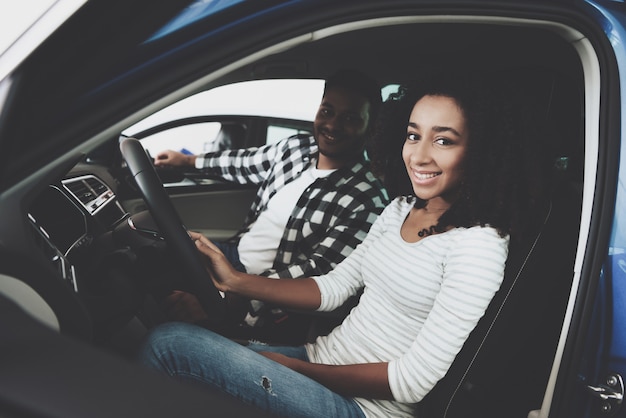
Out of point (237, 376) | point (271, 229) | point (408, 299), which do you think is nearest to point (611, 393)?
point (408, 299)

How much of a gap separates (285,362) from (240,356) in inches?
6.6

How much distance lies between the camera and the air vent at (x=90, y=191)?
200 centimetres

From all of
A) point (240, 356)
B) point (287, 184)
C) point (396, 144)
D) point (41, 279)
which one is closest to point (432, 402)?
point (240, 356)

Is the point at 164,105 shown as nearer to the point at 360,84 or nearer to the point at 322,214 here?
the point at 322,214

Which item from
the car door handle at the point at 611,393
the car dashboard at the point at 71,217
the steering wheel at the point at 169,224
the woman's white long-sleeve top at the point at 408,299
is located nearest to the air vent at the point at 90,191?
the car dashboard at the point at 71,217

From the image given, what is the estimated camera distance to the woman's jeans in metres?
1.25

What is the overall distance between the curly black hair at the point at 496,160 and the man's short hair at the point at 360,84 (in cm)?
91

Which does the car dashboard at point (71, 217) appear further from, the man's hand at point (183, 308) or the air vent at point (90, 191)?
the man's hand at point (183, 308)

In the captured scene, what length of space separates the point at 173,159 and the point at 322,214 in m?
1.29

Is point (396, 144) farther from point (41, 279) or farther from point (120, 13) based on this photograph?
point (41, 279)

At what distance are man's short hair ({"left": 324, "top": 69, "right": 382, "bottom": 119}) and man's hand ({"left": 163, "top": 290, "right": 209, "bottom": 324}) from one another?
112 cm

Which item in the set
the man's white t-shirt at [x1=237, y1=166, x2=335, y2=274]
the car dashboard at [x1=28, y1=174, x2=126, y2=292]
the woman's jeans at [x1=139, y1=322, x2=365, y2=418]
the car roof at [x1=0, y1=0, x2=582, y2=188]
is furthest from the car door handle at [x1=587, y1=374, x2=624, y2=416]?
the man's white t-shirt at [x1=237, y1=166, x2=335, y2=274]

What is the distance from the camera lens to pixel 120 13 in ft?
2.69

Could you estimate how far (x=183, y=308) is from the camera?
1.81 metres
